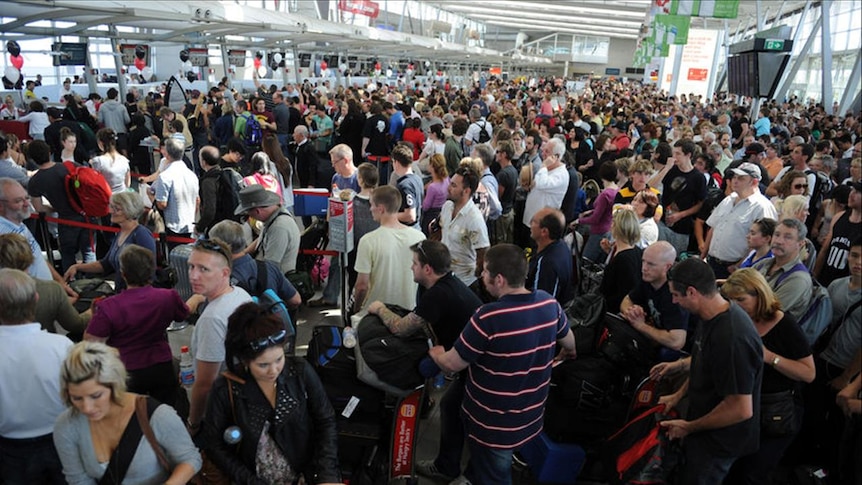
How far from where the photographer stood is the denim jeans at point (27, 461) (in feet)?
8.52

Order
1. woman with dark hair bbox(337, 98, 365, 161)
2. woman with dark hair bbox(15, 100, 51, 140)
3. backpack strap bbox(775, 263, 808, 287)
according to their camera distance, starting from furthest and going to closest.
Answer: woman with dark hair bbox(15, 100, 51, 140) < woman with dark hair bbox(337, 98, 365, 161) < backpack strap bbox(775, 263, 808, 287)

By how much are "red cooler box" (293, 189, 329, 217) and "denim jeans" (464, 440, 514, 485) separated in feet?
12.5

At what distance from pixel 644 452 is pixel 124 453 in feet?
8.19

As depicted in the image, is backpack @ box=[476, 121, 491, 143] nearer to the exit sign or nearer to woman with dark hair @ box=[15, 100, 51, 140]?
the exit sign

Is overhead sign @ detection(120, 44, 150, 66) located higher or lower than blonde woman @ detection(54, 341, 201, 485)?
higher

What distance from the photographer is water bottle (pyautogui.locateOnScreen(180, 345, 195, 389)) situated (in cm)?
359

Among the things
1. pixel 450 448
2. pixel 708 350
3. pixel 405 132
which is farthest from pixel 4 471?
pixel 405 132

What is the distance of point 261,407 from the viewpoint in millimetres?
2398

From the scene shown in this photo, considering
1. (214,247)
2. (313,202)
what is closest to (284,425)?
(214,247)

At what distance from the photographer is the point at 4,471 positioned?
2.65 metres

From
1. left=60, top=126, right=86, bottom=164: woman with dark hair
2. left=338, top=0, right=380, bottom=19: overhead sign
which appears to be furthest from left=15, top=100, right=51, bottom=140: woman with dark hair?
left=338, top=0, right=380, bottom=19: overhead sign

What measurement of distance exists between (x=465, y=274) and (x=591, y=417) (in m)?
1.57

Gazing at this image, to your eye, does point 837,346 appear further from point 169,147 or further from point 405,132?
point 405,132

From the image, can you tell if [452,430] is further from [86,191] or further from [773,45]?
[773,45]
